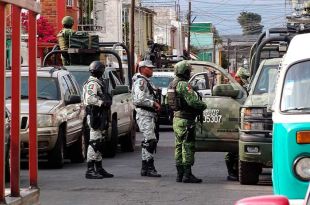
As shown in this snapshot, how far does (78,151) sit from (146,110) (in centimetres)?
297

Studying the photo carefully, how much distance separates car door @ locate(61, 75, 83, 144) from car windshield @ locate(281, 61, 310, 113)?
311 inches

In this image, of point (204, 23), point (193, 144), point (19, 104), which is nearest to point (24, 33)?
point (19, 104)

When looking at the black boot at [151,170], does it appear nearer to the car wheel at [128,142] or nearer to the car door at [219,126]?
the car door at [219,126]

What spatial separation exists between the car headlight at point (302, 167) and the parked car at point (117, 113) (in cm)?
968

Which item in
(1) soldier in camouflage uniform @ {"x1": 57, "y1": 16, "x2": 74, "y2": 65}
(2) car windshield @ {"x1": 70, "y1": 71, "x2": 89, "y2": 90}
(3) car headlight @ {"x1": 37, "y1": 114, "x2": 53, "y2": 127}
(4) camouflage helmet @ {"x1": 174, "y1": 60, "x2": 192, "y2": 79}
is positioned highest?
(1) soldier in camouflage uniform @ {"x1": 57, "y1": 16, "x2": 74, "y2": 65}

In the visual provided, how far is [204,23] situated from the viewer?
377 feet

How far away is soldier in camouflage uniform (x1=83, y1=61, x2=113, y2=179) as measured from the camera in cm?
1333

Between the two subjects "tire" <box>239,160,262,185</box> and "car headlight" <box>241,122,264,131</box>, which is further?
"tire" <box>239,160,262,185</box>

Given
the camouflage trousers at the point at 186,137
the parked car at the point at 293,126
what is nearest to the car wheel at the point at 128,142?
the camouflage trousers at the point at 186,137

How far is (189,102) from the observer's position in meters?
12.5

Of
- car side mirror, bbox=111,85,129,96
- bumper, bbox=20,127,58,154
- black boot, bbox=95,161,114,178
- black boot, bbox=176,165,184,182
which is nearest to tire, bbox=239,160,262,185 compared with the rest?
black boot, bbox=176,165,184,182

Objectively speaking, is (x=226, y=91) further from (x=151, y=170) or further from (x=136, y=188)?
(x=136, y=188)

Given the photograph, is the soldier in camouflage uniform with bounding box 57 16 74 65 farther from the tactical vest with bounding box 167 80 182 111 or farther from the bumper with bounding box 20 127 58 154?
the tactical vest with bounding box 167 80 182 111

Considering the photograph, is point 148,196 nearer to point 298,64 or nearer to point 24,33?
point 298,64
